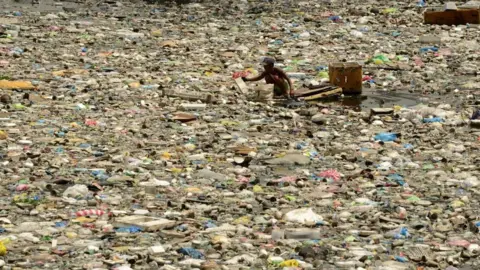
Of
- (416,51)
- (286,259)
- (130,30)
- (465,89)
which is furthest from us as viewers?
(130,30)

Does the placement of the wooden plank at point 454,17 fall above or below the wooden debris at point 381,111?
above

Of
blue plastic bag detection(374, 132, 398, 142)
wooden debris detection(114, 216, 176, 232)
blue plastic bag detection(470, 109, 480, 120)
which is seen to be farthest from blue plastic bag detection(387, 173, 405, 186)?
blue plastic bag detection(470, 109, 480, 120)

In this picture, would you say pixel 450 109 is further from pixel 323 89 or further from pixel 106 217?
pixel 106 217

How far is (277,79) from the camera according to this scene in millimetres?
9922

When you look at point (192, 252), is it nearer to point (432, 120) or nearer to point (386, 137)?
point (386, 137)

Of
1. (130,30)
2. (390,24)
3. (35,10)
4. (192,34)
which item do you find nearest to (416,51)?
(390,24)

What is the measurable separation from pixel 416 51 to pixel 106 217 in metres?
6.71

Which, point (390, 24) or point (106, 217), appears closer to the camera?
point (106, 217)

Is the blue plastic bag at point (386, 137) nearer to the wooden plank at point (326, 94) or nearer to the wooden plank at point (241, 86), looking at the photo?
the wooden plank at point (326, 94)

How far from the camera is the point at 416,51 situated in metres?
12.2

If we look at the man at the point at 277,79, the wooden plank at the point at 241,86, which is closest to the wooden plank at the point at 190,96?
the wooden plank at the point at 241,86

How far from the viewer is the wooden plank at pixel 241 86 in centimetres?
989

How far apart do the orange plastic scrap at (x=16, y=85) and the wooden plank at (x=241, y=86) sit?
1892 mm

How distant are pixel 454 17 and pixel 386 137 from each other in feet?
19.4
